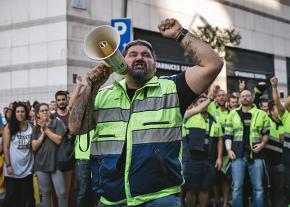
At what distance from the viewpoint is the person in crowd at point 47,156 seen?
8.63m

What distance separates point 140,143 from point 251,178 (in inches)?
229

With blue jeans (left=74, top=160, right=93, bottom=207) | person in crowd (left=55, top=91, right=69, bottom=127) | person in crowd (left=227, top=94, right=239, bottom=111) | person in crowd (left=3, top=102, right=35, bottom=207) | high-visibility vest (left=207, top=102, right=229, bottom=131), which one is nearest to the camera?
blue jeans (left=74, top=160, right=93, bottom=207)

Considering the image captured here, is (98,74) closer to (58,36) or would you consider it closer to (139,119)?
(139,119)

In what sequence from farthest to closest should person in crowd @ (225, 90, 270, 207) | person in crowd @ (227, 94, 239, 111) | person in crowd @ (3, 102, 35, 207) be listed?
1. person in crowd @ (227, 94, 239, 111)
2. person in crowd @ (225, 90, 270, 207)
3. person in crowd @ (3, 102, 35, 207)

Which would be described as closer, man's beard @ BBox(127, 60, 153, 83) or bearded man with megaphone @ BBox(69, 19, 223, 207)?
bearded man with megaphone @ BBox(69, 19, 223, 207)

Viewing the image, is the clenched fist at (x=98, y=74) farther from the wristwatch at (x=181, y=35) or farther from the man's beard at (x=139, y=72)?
the wristwatch at (x=181, y=35)

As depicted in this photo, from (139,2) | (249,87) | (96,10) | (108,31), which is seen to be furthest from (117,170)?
(249,87)

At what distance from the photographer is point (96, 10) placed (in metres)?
14.9

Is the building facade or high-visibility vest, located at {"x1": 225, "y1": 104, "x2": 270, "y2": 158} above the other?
the building facade

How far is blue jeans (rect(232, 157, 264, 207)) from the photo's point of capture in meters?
9.20

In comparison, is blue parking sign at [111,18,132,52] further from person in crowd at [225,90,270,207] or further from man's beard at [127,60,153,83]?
man's beard at [127,60,153,83]

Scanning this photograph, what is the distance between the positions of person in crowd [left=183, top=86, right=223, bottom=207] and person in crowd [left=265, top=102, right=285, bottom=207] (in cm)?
107

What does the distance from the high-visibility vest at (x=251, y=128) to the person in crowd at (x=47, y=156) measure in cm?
300

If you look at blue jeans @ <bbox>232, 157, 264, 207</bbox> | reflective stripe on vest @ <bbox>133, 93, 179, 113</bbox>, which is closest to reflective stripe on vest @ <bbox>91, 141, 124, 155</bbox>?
reflective stripe on vest @ <bbox>133, 93, 179, 113</bbox>
